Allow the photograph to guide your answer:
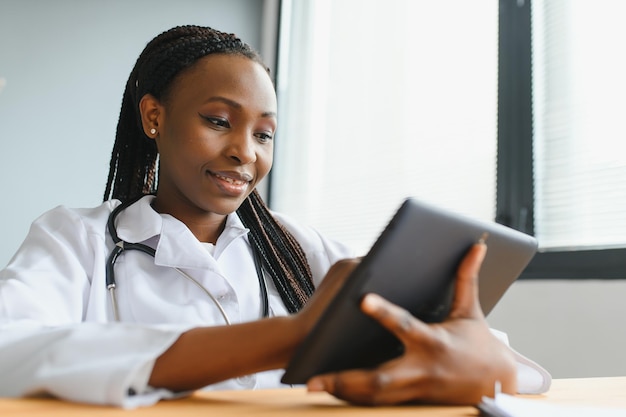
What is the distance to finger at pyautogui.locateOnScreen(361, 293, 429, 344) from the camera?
600mm

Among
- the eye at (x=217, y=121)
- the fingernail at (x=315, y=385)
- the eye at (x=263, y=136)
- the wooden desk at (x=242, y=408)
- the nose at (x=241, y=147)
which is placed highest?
the eye at (x=217, y=121)

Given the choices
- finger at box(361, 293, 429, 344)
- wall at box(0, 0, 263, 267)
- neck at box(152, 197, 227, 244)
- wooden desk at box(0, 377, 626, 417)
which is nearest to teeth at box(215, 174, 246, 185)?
neck at box(152, 197, 227, 244)

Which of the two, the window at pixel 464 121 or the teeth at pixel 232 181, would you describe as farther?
the window at pixel 464 121

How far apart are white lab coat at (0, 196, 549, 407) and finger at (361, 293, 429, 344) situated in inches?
8.4

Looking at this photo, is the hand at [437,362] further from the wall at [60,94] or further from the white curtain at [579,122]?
the wall at [60,94]

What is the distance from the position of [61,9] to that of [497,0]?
1.92 meters

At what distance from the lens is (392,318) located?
2.01 feet

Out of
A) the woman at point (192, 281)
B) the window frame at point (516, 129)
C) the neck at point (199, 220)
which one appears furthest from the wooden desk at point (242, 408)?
the window frame at point (516, 129)

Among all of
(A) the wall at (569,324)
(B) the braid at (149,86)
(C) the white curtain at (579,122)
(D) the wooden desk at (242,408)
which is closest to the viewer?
(D) the wooden desk at (242,408)

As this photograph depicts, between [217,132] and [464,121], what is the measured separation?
4.55ft

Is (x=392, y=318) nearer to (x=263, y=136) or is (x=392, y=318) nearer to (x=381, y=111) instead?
(x=263, y=136)

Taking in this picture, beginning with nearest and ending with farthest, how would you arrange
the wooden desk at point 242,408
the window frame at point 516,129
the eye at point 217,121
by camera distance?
the wooden desk at point 242,408
the eye at point 217,121
the window frame at point 516,129

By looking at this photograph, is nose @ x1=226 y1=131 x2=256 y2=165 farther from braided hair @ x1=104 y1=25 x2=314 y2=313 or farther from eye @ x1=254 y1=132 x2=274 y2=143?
braided hair @ x1=104 y1=25 x2=314 y2=313

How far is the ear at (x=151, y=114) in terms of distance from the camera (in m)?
1.33
